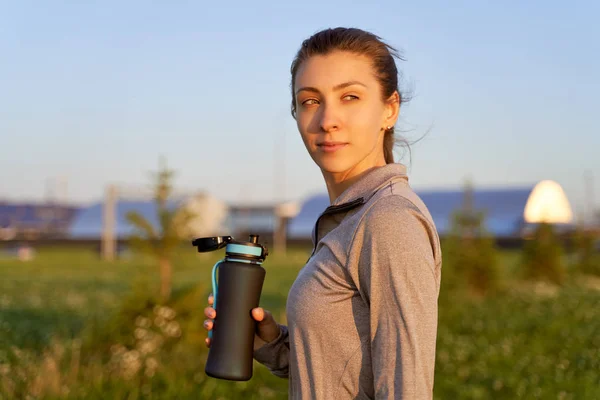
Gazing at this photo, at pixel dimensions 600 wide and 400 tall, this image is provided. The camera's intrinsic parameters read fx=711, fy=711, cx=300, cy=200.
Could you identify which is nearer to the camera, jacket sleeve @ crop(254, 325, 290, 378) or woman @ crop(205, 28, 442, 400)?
woman @ crop(205, 28, 442, 400)

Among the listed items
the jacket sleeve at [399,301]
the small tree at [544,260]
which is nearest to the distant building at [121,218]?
the small tree at [544,260]

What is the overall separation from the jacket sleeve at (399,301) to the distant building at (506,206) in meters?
49.1

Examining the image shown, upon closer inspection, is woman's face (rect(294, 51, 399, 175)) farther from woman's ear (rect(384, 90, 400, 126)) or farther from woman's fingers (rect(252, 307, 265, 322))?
woman's fingers (rect(252, 307, 265, 322))

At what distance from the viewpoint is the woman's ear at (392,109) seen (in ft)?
7.42

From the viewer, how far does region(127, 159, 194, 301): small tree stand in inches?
308

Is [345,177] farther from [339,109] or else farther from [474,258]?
[474,258]

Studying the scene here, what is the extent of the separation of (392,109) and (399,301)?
0.77m

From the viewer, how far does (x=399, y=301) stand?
5.75 feet

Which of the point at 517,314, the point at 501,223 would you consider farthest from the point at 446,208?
the point at 517,314

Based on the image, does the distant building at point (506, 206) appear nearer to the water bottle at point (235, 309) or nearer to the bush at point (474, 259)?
the bush at point (474, 259)

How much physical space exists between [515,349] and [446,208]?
52591 millimetres

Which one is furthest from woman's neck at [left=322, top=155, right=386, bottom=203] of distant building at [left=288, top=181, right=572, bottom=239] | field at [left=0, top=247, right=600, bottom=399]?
distant building at [left=288, top=181, right=572, bottom=239]

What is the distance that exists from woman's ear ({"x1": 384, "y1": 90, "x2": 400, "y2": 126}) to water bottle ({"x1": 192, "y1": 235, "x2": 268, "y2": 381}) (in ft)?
1.88

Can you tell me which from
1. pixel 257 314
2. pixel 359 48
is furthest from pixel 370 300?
pixel 359 48
